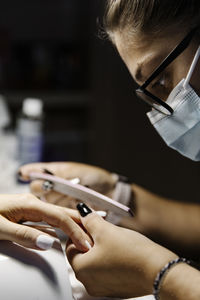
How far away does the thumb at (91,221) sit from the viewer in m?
0.55

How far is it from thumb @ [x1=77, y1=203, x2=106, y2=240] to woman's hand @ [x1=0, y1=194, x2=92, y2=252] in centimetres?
1

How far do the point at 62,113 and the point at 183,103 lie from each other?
1683mm

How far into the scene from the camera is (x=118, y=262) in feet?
1.69

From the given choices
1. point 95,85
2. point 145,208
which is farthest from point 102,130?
point 145,208

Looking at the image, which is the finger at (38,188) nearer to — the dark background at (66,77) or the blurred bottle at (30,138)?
the blurred bottle at (30,138)

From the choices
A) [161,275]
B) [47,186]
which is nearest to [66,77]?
[47,186]

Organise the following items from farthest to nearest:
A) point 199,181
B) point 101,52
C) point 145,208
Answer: point 101,52
point 199,181
point 145,208

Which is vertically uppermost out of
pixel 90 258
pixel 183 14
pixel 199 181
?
pixel 183 14

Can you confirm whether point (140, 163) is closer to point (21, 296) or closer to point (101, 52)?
point (101, 52)

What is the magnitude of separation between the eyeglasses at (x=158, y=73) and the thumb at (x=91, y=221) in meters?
0.21

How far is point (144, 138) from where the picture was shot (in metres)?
1.59

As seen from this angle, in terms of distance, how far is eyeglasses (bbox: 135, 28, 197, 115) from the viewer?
0.59 metres

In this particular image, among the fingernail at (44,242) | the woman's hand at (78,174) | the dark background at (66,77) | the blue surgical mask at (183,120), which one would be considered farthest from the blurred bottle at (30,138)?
the dark background at (66,77)

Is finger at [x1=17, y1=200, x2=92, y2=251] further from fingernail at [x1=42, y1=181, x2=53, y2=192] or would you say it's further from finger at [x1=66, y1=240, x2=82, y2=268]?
fingernail at [x1=42, y1=181, x2=53, y2=192]
